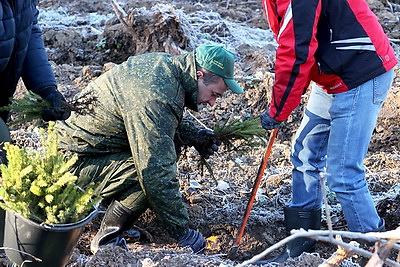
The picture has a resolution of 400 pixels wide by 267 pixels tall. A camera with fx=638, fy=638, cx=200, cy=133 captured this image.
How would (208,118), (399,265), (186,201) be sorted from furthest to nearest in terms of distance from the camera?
(208,118) < (186,201) < (399,265)

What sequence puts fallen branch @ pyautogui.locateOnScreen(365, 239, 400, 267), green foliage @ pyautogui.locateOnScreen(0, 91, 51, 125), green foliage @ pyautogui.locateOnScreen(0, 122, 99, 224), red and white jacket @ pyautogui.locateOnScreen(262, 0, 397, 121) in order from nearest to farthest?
1. fallen branch @ pyautogui.locateOnScreen(365, 239, 400, 267)
2. green foliage @ pyautogui.locateOnScreen(0, 122, 99, 224)
3. red and white jacket @ pyautogui.locateOnScreen(262, 0, 397, 121)
4. green foliage @ pyautogui.locateOnScreen(0, 91, 51, 125)

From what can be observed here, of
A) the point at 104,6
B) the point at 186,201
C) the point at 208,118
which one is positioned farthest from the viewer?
the point at 104,6

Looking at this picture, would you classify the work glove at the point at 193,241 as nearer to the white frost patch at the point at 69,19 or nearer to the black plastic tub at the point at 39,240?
the black plastic tub at the point at 39,240

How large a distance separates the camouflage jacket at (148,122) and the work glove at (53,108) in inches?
10.1

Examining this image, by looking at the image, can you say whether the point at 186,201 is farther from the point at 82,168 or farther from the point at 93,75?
the point at 93,75

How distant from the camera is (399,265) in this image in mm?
1672

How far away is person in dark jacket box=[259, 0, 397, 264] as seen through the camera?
315cm

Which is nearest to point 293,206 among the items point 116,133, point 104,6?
point 116,133

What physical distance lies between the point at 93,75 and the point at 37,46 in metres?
2.51

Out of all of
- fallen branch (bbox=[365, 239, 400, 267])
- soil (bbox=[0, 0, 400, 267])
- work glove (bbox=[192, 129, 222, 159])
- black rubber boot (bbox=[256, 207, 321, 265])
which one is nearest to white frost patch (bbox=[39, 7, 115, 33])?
soil (bbox=[0, 0, 400, 267])

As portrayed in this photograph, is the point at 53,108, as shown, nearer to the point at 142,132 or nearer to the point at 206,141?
the point at 142,132

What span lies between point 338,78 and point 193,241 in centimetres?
122

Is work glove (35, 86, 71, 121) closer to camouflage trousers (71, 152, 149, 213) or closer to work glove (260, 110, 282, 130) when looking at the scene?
camouflage trousers (71, 152, 149, 213)

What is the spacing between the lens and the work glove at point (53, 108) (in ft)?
10.8
